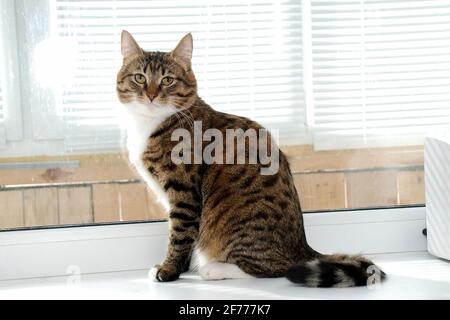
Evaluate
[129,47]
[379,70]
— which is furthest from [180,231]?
[379,70]

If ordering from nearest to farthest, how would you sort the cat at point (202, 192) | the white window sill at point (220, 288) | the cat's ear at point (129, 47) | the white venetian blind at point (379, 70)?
the white window sill at point (220, 288) < the cat at point (202, 192) < the cat's ear at point (129, 47) < the white venetian blind at point (379, 70)

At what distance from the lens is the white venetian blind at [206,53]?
197 cm

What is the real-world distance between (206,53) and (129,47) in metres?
0.27

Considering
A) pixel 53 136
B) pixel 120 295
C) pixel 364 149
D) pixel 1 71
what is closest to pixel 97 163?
pixel 53 136

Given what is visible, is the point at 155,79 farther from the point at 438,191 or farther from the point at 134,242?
the point at 438,191

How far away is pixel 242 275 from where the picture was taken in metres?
1.76

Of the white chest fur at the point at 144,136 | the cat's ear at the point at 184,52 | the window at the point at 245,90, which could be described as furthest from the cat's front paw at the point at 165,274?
the cat's ear at the point at 184,52

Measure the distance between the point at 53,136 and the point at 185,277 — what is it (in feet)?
1.85

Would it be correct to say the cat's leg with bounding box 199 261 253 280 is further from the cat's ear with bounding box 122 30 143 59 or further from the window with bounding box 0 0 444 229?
the cat's ear with bounding box 122 30 143 59

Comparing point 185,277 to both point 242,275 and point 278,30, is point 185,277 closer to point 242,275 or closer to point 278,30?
point 242,275

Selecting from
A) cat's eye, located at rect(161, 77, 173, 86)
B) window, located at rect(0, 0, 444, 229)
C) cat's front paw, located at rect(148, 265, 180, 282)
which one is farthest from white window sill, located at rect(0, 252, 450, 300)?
cat's eye, located at rect(161, 77, 173, 86)

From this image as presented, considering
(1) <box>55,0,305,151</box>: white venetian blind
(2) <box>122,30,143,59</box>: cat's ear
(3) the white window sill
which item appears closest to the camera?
(3) the white window sill

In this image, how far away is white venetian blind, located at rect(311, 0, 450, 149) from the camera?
2.08 m

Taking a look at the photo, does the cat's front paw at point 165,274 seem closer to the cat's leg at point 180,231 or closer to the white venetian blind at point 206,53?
the cat's leg at point 180,231
